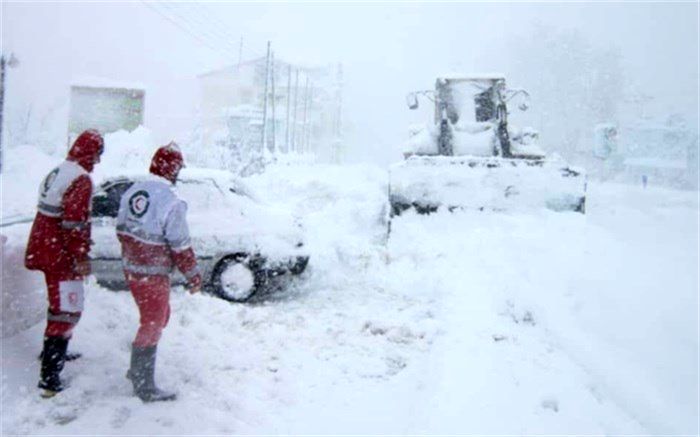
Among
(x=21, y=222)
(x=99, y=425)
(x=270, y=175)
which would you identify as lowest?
(x=99, y=425)

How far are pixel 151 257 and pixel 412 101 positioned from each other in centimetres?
941

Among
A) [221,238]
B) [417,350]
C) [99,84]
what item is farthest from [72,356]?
[99,84]

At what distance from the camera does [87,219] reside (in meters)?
4.04

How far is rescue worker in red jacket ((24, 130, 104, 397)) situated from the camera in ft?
12.9

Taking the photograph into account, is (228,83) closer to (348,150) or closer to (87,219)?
(348,150)

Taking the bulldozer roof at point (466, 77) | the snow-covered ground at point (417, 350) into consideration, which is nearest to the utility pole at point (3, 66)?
the snow-covered ground at point (417, 350)

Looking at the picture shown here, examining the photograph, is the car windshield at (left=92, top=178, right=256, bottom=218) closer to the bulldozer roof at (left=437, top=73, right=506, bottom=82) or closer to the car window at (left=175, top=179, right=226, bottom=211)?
the car window at (left=175, top=179, right=226, bottom=211)

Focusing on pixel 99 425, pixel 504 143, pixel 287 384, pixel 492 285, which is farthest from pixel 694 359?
pixel 504 143

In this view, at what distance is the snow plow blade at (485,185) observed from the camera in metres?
10.1

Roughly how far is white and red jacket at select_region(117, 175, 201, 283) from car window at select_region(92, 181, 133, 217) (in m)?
3.08

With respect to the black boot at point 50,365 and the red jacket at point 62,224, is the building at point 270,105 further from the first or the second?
the black boot at point 50,365

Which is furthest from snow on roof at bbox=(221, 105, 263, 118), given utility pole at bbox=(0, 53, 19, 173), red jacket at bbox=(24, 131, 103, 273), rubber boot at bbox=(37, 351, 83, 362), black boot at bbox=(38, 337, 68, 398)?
black boot at bbox=(38, 337, 68, 398)

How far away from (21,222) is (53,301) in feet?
6.18

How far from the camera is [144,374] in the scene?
159 inches
